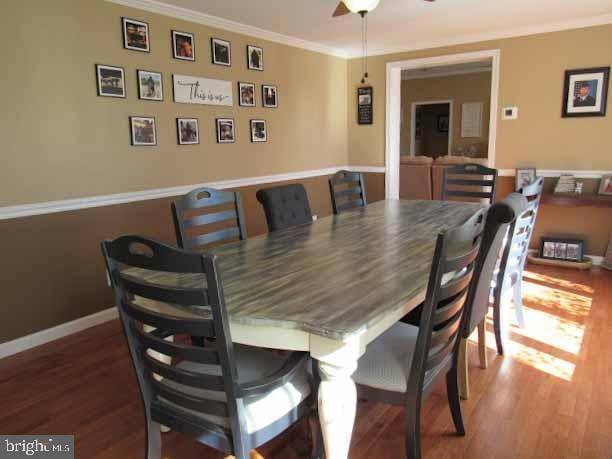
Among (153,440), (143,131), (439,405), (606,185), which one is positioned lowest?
(439,405)

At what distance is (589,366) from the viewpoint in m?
2.58

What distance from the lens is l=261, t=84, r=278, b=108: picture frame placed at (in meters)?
4.56

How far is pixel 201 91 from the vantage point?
3922 mm

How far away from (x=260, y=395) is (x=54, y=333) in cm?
229

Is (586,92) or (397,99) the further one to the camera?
(397,99)

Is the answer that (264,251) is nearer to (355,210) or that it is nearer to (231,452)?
(231,452)

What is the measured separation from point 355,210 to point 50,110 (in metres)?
2.11

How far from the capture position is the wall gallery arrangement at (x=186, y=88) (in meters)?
3.31

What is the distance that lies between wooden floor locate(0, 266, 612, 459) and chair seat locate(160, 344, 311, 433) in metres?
0.54

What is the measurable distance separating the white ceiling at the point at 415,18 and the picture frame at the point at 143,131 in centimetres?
91

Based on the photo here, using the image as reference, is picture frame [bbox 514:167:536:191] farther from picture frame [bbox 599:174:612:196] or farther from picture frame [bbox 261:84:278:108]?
picture frame [bbox 261:84:278:108]

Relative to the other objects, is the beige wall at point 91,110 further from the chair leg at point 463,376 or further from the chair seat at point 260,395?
the chair leg at point 463,376

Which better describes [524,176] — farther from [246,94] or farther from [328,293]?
[328,293]

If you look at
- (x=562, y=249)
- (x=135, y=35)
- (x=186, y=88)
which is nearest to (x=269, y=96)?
(x=186, y=88)
